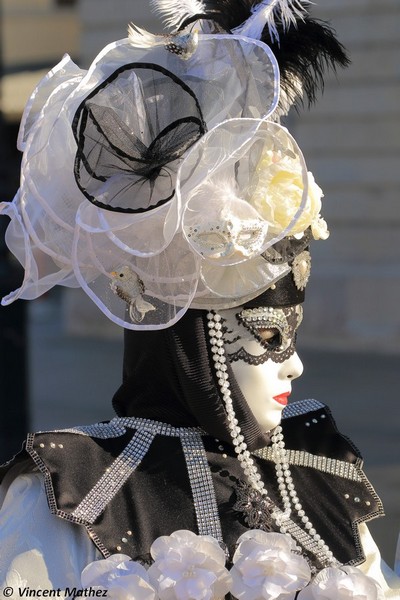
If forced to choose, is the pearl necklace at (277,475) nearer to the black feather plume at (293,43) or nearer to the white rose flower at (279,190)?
the white rose flower at (279,190)

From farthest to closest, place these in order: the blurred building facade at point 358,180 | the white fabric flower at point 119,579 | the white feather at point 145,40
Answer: the blurred building facade at point 358,180
the white feather at point 145,40
the white fabric flower at point 119,579

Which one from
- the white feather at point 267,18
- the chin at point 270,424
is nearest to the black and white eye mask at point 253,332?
the chin at point 270,424

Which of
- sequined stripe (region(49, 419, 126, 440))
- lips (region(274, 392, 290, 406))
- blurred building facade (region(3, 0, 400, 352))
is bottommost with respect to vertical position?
blurred building facade (region(3, 0, 400, 352))

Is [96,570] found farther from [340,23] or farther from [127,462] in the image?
[340,23]

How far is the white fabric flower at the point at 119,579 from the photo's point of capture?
238 centimetres

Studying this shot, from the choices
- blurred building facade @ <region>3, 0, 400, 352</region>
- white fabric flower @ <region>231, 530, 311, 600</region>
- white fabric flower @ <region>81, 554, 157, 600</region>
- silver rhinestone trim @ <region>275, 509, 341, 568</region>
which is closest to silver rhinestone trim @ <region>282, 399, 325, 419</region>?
silver rhinestone trim @ <region>275, 509, 341, 568</region>

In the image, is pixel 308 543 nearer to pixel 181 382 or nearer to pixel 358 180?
pixel 181 382

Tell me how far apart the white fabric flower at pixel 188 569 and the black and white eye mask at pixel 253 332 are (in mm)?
431

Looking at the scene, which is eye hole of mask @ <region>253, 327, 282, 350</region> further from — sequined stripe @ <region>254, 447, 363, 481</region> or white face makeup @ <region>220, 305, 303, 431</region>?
sequined stripe @ <region>254, 447, 363, 481</region>

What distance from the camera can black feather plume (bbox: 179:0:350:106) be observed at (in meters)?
2.68

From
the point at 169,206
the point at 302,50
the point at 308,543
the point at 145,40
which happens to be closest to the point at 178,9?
the point at 145,40

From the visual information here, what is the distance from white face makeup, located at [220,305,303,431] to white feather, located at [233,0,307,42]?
62cm

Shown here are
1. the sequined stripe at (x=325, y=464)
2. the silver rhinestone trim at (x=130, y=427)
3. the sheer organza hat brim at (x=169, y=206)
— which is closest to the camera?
the sheer organza hat brim at (x=169, y=206)

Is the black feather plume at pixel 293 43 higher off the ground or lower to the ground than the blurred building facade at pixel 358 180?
higher
